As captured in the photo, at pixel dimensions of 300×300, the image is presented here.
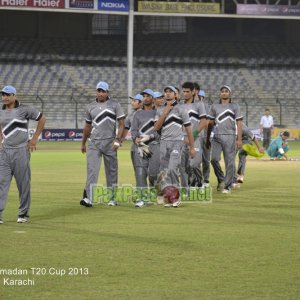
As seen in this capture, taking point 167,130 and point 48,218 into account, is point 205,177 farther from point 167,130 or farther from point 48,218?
A: point 48,218

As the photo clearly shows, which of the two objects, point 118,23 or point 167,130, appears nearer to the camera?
point 167,130

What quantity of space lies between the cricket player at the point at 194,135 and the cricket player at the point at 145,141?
78 cm

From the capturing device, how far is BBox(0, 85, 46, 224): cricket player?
505 inches

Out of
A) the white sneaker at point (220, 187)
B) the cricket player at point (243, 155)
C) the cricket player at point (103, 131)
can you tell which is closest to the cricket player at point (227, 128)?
the white sneaker at point (220, 187)

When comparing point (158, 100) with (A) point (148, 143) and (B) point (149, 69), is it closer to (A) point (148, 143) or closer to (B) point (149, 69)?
(A) point (148, 143)

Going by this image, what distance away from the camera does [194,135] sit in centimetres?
1675

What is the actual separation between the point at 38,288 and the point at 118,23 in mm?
53472

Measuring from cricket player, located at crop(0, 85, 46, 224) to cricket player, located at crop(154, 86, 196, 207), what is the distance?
2.92 m

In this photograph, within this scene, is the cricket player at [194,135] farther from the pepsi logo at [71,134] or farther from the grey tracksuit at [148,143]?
the pepsi logo at [71,134]

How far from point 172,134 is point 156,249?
15.9 ft

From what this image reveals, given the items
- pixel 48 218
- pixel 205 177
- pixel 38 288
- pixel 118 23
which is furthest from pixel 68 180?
pixel 118 23

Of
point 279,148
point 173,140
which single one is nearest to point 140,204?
point 173,140

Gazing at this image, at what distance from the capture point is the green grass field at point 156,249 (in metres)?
8.29

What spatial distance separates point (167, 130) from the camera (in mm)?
15281
